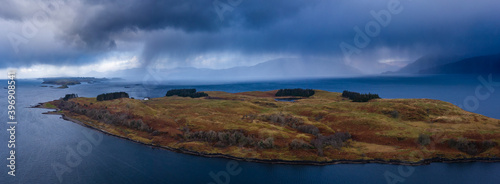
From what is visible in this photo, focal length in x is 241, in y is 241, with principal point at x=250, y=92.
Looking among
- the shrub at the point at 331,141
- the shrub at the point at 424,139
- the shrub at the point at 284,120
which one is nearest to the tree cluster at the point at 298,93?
the shrub at the point at 284,120

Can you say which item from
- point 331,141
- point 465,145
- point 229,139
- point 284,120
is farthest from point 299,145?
point 465,145

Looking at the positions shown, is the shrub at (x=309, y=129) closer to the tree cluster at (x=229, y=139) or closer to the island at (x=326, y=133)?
the island at (x=326, y=133)

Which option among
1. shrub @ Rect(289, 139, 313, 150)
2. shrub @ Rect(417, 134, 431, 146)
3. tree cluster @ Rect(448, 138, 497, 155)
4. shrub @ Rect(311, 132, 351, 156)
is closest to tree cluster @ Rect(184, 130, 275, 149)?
shrub @ Rect(289, 139, 313, 150)

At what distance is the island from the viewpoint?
4628 cm

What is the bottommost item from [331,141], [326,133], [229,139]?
[229,139]

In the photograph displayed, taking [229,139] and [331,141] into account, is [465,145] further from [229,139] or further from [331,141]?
[229,139]

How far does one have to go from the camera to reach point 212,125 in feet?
211

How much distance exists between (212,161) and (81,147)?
32529 millimetres

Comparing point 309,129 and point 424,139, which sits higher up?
point 424,139

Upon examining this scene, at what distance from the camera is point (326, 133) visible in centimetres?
5909

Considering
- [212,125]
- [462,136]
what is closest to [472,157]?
[462,136]

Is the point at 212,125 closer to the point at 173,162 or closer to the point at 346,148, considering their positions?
the point at 173,162

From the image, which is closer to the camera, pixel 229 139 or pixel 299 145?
pixel 299 145

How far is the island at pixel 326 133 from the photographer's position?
4628 cm
